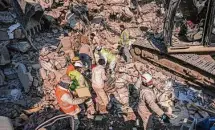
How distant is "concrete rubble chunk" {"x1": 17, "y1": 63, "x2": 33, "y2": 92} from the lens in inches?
447

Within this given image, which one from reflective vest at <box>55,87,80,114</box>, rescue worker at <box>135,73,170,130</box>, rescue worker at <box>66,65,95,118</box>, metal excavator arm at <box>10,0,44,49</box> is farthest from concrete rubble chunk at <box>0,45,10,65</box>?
rescue worker at <box>135,73,170,130</box>

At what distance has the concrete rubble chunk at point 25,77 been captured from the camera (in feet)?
37.3

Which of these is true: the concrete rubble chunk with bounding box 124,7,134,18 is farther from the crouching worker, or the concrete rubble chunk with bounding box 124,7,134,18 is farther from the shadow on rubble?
the crouching worker

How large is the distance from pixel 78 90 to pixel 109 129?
4.25 ft

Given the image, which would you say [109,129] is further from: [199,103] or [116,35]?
[116,35]

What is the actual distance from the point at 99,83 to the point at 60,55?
2779 millimetres

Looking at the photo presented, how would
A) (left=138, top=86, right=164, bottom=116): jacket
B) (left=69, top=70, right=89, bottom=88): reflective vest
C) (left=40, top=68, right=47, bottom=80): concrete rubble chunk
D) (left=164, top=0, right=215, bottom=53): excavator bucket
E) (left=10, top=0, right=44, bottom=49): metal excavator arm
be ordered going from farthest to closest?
(left=10, top=0, right=44, bottom=49): metal excavator arm → (left=40, top=68, right=47, bottom=80): concrete rubble chunk → (left=164, top=0, right=215, bottom=53): excavator bucket → (left=69, top=70, right=89, bottom=88): reflective vest → (left=138, top=86, right=164, bottom=116): jacket

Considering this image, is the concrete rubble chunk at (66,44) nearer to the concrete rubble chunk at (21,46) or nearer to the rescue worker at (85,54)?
the rescue worker at (85,54)

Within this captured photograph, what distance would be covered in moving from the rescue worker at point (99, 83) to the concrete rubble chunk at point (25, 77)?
6.18ft

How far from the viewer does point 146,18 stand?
50.5 ft

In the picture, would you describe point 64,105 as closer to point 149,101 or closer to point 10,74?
point 149,101

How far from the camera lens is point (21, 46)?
43.1 ft

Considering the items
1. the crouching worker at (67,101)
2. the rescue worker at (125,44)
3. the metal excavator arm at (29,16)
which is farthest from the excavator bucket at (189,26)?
the metal excavator arm at (29,16)

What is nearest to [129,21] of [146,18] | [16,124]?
[146,18]
